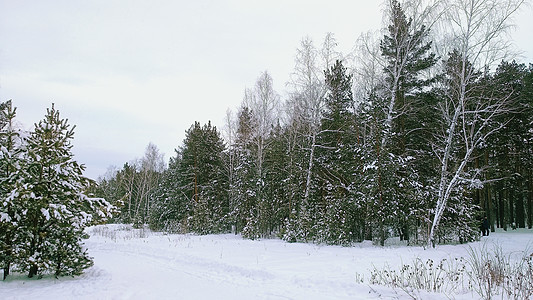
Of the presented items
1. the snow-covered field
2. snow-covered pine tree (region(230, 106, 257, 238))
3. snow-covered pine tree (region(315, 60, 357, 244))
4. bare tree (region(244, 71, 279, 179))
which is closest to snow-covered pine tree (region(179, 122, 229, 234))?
snow-covered pine tree (region(230, 106, 257, 238))

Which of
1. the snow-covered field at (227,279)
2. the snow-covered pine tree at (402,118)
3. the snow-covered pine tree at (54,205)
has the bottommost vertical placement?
the snow-covered field at (227,279)

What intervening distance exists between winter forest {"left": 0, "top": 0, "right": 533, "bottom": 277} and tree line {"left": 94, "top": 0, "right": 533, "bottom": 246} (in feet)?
0.30

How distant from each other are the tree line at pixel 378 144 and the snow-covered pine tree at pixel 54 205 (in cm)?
102

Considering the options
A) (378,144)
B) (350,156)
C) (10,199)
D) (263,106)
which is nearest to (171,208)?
(263,106)

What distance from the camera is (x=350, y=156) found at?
16.1 metres

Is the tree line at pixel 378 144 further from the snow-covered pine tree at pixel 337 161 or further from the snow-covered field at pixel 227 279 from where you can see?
the snow-covered field at pixel 227 279

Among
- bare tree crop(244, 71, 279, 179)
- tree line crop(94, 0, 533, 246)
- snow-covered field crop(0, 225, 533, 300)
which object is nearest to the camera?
snow-covered field crop(0, 225, 533, 300)

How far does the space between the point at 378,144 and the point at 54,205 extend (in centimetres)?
1290

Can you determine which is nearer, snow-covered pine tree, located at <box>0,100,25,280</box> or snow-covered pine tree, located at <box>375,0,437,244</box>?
snow-covered pine tree, located at <box>0,100,25,280</box>

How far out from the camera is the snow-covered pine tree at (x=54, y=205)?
698 centimetres

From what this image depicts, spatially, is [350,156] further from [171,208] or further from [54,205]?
[171,208]

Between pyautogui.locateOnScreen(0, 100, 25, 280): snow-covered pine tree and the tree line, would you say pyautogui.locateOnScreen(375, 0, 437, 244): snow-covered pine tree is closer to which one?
the tree line

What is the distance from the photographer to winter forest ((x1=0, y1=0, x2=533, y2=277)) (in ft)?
24.2

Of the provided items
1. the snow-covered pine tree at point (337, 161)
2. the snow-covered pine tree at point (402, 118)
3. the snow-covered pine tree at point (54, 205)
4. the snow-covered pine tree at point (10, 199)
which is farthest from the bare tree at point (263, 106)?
the snow-covered pine tree at point (10, 199)
